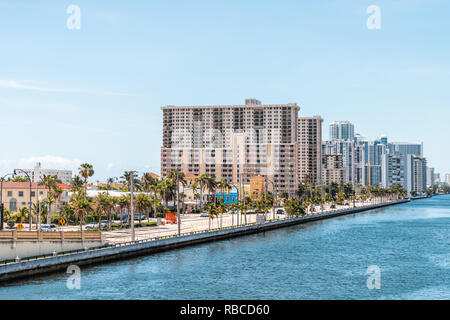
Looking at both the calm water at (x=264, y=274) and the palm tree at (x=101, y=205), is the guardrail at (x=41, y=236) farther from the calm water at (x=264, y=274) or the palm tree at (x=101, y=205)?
the palm tree at (x=101, y=205)

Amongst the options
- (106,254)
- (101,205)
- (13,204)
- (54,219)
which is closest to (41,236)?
(106,254)

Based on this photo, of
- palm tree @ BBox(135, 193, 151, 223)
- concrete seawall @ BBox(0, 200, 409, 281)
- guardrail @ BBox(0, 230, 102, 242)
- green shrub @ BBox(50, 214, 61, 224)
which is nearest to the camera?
concrete seawall @ BBox(0, 200, 409, 281)

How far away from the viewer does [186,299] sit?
5066 centimetres

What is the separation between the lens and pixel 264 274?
6494 cm

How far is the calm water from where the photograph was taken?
52.9 metres

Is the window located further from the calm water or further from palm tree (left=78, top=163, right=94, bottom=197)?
the calm water

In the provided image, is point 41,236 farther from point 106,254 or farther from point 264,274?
point 264,274

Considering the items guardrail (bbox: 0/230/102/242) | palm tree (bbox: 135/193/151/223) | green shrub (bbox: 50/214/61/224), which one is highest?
palm tree (bbox: 135/193/151/223)

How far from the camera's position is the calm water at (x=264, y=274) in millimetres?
52906

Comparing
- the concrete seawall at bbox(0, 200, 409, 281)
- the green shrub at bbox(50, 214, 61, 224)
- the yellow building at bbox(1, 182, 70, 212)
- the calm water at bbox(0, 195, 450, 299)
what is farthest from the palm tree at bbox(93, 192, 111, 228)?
the yellow building at bbox(1, 182, 70, 212)

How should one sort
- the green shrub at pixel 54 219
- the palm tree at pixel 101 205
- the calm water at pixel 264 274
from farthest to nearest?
the green shrub at pixel 54 219
the palm tree at pixel 101 205
the calm water at pixel 264 274

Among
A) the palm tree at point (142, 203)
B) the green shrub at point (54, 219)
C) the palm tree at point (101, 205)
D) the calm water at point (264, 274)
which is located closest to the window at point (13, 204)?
the green shrub at point (54, 219)

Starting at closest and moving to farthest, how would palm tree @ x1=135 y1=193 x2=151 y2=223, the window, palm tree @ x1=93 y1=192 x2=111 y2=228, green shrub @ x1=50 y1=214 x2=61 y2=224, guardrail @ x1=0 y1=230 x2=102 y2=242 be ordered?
guardrail @ x1=0 y1=230 x2=102 y2=242
palm tree @ x1=93 y1=192 x2=111 y2=228
palm tree @ x1=135 y1=193 x2=151 y2=223
green shrub @ x1=50 y1=214 x2=61 y2=224
the window
